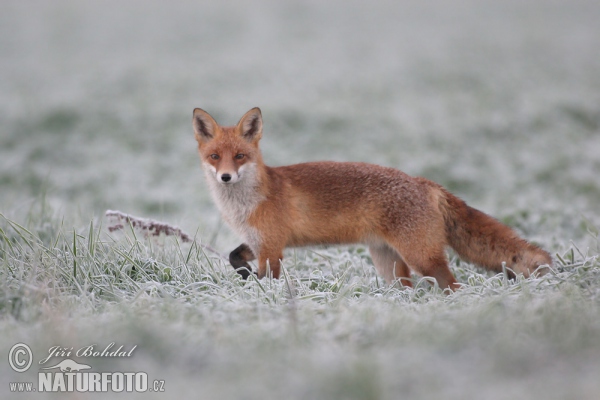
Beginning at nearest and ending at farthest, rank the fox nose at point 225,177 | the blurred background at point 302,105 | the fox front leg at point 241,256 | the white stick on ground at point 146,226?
the fox nose at point 225,177, the fox front leg at point 241,256, the white stick on ground at point 146,226, the blurred background at point 302,105

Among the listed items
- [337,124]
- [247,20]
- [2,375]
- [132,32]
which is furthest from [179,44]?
[2,375]

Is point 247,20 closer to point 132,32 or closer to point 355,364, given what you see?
point 132,32

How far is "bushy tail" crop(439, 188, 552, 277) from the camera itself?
4.42 metres

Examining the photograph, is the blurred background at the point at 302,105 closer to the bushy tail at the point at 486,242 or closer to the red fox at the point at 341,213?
the red fox at the point at 341,213

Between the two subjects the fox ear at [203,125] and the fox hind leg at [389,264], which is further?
the fox hind leg at [389,264]

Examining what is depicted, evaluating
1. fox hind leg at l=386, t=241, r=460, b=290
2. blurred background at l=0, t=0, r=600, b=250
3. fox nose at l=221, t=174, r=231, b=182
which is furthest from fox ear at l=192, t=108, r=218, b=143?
fox hind leg at l=386, t=241, r=460, b=290

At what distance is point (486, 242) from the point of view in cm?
457

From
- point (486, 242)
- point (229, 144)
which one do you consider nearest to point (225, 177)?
point (229, 144)

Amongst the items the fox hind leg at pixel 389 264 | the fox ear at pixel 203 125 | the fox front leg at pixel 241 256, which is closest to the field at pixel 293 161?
the fox hind leg at pixel 389 264

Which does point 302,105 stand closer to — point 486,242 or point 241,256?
point 241,256

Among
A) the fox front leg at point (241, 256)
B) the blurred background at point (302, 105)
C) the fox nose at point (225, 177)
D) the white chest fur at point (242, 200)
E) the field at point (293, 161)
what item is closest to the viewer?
the field at point (293, 161)

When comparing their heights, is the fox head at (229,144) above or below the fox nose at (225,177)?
above

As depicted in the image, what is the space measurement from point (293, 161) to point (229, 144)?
5.70m

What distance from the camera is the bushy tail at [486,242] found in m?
4.42
